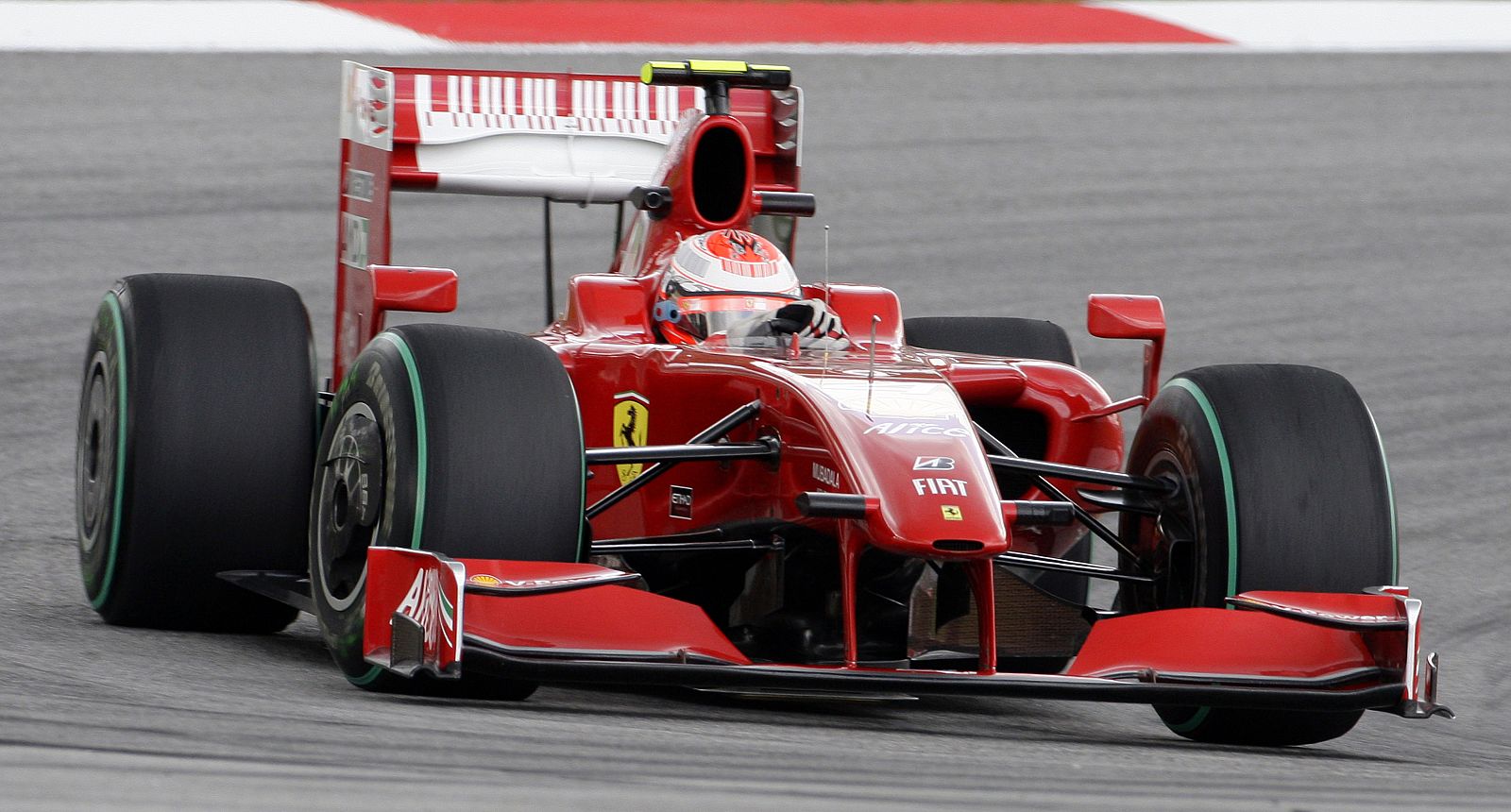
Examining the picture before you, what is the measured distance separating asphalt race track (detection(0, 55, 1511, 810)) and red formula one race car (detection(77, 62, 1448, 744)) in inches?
7.4

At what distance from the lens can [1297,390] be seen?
21.9 ft

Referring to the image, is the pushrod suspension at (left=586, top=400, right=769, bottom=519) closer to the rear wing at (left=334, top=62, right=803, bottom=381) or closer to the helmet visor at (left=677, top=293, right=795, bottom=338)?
the helmet visor at (left=677, top=293, right=795, bottom=338)

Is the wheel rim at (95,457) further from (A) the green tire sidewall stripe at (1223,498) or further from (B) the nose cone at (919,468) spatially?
(A) the green tire sidewall stripe at (1223,498)

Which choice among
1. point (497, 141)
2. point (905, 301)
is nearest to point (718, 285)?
point (497, 141)

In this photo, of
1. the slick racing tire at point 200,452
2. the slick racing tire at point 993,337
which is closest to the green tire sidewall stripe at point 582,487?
the slick racing tire at point 200,452

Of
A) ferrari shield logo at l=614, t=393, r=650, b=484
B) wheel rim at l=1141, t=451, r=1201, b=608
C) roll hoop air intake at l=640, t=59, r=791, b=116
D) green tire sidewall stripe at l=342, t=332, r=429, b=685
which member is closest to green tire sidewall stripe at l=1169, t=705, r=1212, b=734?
wheel rim at l=1141, t=451, r=1201, b=608

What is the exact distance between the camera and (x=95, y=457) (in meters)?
7.74

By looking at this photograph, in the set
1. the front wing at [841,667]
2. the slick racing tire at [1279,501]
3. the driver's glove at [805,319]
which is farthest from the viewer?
the driver's glove at [805,319]

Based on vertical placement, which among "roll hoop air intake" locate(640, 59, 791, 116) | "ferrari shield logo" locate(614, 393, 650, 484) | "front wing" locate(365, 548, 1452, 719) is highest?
"roll hoop air intake" locate(640, 59, 791, 116)

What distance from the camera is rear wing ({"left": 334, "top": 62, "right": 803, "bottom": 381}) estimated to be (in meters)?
8.65

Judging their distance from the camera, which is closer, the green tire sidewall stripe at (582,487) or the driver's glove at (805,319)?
the green tire sidewall stripe at (582,487)

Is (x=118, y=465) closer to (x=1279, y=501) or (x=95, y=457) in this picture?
(x=95, y=457)

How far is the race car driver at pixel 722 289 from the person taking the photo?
7.50 meters

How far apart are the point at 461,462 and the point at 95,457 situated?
7.23ft
